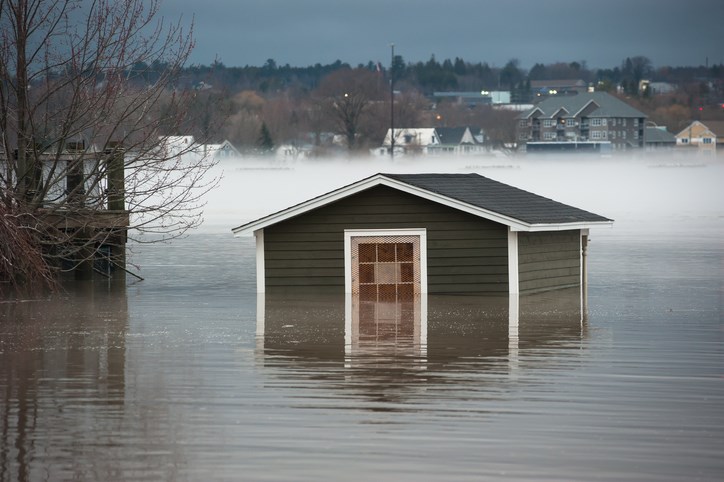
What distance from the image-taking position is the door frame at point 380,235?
27.5 m

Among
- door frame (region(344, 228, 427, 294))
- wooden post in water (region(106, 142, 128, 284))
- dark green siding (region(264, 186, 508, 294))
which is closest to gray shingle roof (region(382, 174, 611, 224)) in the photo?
dark green siding (region(264, 186, 508, 294))

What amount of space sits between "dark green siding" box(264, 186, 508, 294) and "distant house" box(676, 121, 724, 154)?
472 feet

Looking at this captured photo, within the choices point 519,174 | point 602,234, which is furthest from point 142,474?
point 519,174

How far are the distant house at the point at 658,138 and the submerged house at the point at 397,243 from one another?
13973 centimetres

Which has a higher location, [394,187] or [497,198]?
[394,187]

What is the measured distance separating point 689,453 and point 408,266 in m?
16.2

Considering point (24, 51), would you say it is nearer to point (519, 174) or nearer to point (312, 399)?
point (312, 399)

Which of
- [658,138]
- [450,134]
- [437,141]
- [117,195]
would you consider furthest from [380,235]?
[658,138]

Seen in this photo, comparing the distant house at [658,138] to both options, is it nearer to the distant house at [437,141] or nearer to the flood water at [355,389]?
the distant house at [437,141]

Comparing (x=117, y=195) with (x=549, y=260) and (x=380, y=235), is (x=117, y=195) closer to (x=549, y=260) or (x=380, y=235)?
(x=380, y=235)

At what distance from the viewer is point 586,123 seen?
16100 cm

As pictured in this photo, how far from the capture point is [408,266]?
2802cm

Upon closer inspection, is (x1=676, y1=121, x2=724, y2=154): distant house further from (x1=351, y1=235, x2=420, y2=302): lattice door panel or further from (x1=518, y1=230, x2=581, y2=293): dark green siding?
(x1=351, y1=235, x2=420, y2=302): lattice door panel

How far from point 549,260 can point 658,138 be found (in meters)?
140
